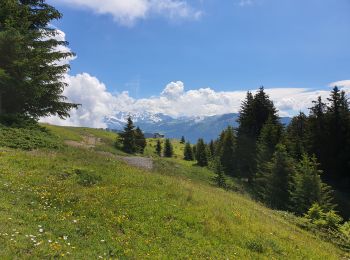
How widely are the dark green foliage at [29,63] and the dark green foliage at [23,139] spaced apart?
4.06m

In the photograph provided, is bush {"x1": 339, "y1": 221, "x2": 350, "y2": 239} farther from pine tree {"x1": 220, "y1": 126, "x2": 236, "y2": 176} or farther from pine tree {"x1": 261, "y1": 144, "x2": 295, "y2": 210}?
pine tree {"x1": 220, "y1": 126, "x2": 236, "y2": 176}

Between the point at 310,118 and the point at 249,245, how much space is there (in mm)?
47795

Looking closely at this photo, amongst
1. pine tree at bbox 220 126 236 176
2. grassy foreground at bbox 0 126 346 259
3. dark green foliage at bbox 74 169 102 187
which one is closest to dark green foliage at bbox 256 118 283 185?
pine tree at bbox 220 126 236 176

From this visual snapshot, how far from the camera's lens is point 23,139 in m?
26.7

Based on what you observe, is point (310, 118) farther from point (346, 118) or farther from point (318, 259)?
point (318, 259)

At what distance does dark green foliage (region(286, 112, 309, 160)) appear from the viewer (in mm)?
47219

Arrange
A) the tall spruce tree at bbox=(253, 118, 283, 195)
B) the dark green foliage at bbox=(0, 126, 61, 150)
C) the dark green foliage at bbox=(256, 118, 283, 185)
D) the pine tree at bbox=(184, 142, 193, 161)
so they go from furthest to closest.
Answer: the pine tree at bbox=(184, 142, 193, 161), the dark green foliage at bbox=(256, 118, 283, 185), the tall spruce tree at bbox=(253, 118, 283, 195), the dark green foliage at bbox=(0, 126, 61, 150)

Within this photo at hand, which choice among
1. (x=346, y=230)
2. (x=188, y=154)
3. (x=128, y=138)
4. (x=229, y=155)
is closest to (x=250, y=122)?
(x=229, y=155)

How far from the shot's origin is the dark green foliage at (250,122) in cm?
5678

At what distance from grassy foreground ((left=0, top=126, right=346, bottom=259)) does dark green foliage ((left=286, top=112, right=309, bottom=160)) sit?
2574 centimetres

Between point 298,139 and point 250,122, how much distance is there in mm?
10665

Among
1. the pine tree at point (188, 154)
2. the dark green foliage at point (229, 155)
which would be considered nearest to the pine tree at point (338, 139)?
the dark green foliage at point (229, 155)

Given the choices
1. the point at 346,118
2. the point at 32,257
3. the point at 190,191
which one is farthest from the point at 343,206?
the point at 32,257

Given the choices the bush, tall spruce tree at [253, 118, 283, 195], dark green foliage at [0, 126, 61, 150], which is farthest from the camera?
Answer: tall spruce tree at [253, 118, 283, 195]
